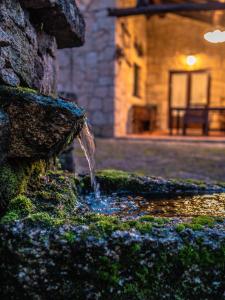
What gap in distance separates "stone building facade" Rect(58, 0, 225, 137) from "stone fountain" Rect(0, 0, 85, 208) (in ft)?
18.6

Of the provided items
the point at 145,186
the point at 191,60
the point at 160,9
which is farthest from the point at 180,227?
the point at 191,60

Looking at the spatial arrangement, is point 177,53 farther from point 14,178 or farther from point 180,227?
point 180,227

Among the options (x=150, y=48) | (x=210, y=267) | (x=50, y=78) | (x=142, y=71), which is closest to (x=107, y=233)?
(x=210, y=267)

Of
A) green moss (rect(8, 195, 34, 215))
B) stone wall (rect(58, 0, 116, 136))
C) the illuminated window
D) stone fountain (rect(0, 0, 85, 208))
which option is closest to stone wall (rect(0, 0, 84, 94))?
stone fountain (rect(0, 0, 85, 208))

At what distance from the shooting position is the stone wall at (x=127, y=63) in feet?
27.0

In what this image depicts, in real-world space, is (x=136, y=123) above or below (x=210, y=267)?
above

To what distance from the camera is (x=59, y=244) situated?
105cm

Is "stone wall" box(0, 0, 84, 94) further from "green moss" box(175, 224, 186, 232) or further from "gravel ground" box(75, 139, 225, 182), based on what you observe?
"gravel ground" box(75, 139, 225, 182)

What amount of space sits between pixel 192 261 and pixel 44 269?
47 cm

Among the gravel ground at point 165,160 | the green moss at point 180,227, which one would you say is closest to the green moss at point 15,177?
the green moss at point 180,227

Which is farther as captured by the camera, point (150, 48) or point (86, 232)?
point (150, 48)

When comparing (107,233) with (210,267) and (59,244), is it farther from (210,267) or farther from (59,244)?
(210,267)

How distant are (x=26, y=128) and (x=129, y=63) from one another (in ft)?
27.7

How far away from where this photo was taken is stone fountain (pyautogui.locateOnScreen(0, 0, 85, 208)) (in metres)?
1.27
